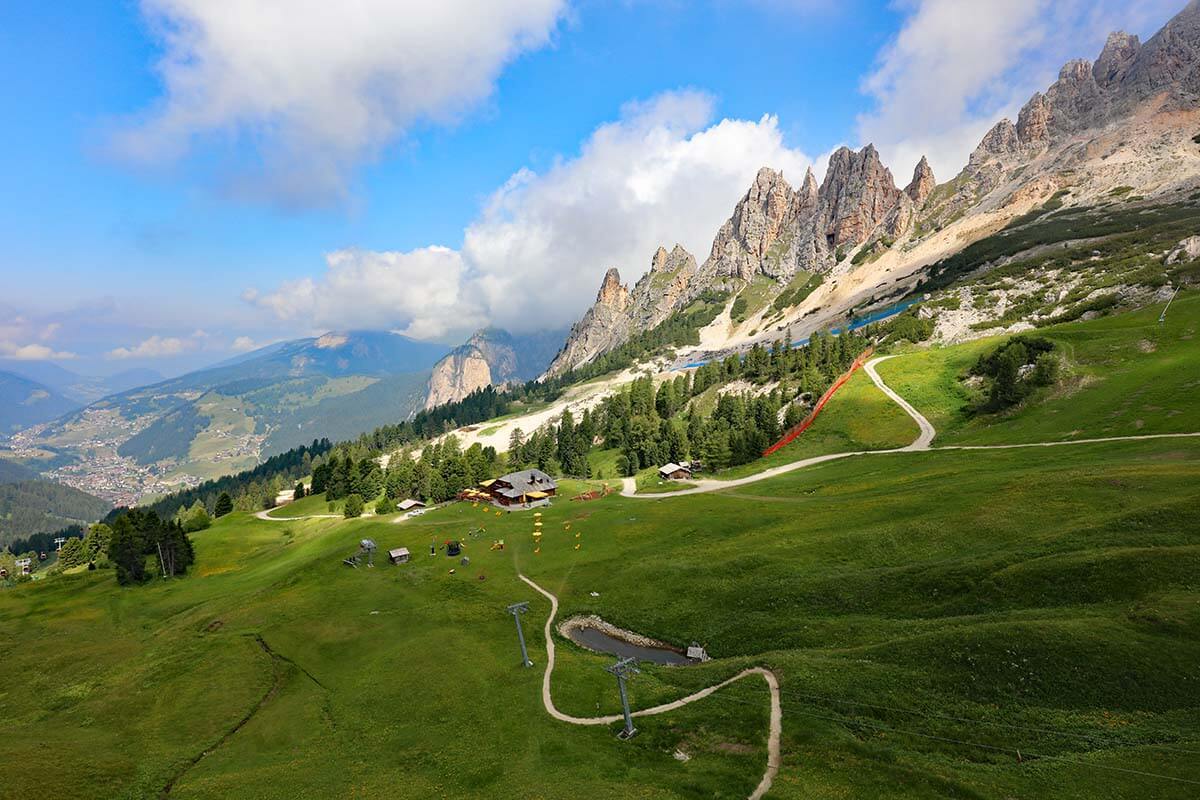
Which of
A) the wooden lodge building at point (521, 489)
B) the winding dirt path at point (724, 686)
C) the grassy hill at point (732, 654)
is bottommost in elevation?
the winding dirt path at point (724, 686)

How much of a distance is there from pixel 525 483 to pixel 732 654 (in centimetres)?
7928

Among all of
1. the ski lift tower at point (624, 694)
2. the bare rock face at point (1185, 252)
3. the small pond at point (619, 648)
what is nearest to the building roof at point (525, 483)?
the small pond at point (619, 648)

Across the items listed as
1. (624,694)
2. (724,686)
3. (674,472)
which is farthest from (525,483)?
(624,694)

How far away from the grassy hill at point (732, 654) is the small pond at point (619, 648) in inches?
75.7

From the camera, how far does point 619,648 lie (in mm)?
49469

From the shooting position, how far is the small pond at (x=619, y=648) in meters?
46.1

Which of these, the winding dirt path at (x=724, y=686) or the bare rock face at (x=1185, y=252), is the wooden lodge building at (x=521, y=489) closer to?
the winding dirt path at (x=724, y=686)

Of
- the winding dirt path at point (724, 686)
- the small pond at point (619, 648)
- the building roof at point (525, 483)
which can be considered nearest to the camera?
the winding dirt path at point (724, 686)

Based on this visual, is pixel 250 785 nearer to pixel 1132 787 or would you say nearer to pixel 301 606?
pixel 301 606

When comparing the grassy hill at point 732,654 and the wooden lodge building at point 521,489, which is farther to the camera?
the wooden lodge building at point 521,489

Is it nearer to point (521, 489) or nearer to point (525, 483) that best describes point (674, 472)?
point (525, 483)

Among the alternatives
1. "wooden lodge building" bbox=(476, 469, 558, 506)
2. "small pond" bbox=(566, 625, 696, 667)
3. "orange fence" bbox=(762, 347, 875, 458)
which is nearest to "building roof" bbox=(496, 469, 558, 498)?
"wooden lodge building" bbox=(476, 469, 558, 506)

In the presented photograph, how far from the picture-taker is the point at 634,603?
55719 millimetres

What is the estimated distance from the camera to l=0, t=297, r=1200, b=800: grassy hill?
26.6 metres
